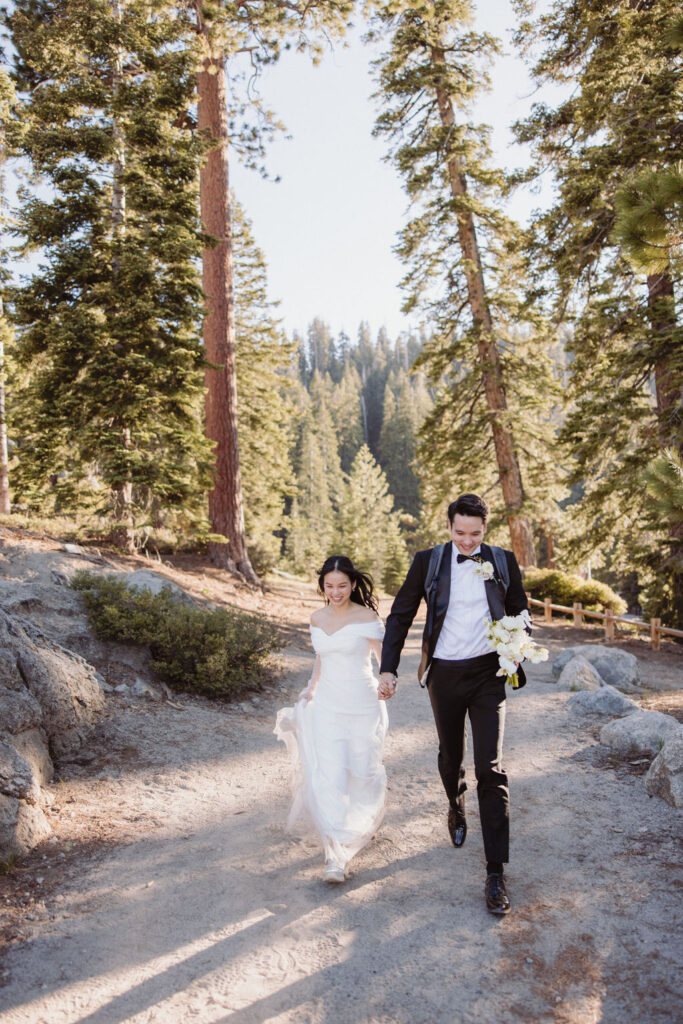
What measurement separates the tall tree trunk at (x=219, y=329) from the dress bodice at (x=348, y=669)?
9.80 meters

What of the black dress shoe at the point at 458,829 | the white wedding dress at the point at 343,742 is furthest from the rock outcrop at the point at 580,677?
the white wedding dress at the point at 343,742

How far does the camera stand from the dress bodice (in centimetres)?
430

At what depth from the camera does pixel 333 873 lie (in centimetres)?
377

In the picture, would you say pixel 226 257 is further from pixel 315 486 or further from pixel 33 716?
pixel 315 486

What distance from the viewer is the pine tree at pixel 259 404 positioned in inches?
936

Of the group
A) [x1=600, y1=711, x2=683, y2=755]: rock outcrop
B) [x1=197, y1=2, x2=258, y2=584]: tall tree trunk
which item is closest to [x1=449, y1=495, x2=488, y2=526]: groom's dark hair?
[x1=600, y1=711, x2=683, y2=755]: rock outcrop

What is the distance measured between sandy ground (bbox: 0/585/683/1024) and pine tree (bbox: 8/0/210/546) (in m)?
6.76

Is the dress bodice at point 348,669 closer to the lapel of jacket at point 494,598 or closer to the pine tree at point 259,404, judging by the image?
the lapel of jacket at point 494,598

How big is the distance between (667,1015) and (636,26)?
1292 cm

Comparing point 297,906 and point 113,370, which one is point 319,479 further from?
point 297,906

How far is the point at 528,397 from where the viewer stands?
54.3 ft

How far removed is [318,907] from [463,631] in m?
1.71

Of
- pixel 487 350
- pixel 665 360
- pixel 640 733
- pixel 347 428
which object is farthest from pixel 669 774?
pixel 347 428

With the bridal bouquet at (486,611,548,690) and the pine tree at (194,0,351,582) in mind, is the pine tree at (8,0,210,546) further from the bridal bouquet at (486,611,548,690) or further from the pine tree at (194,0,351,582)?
the bridal bouquet at (486,611,548,690)
